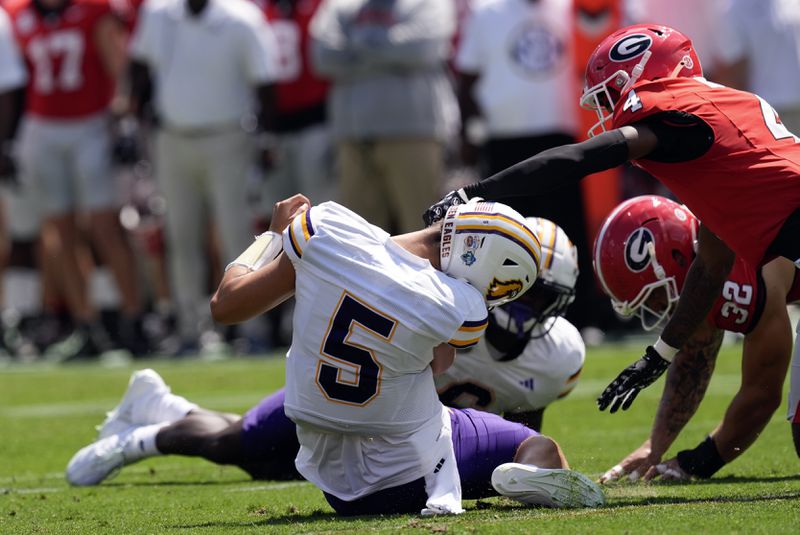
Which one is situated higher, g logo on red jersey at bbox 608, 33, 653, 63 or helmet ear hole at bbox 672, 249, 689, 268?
g logo on red jersey at bbox 608, 33, 653, 63

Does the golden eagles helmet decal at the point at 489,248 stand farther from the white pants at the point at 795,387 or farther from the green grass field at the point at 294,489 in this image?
the white pants at the point at 795,387

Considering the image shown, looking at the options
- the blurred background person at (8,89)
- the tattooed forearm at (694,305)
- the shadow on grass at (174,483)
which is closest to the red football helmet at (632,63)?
the tattooed forearm at (694,305)

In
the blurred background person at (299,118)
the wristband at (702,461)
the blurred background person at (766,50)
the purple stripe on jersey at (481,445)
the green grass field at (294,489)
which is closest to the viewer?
the green grass field at (294,489)

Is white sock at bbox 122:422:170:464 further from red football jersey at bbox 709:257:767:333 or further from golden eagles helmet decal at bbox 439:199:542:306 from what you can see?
red football jersey at bbox 709:257:767:333

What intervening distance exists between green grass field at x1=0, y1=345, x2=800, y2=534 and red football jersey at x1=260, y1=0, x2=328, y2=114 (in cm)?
277

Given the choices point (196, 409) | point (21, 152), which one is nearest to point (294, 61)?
point (21, 152)

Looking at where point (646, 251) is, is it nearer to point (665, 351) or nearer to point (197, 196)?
point (665, 351)

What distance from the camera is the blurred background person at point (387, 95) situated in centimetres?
978

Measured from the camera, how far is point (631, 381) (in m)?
4.86

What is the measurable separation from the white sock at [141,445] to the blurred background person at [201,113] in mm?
4793

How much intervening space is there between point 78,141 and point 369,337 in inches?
279

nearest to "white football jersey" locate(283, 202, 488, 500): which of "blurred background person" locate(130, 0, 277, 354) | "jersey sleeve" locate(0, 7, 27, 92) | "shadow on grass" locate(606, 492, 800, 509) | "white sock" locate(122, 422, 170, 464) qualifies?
"shadow on grass" locate(606, 492, 800, 509)

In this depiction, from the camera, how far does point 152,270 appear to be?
12.6 meters

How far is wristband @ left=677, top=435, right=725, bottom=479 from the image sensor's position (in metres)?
5.20
